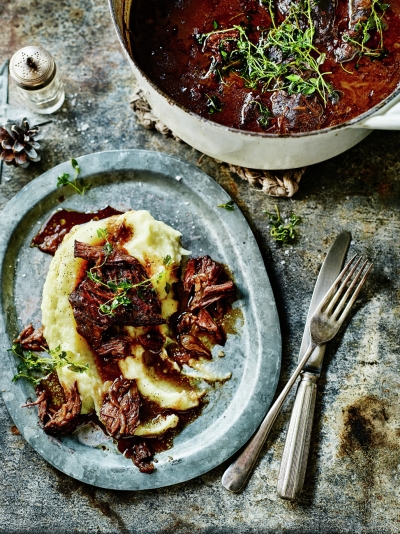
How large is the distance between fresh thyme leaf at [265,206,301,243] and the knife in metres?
0.36

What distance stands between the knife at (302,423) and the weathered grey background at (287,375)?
8 cm

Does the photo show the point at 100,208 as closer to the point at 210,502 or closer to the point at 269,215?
the point at 269,215

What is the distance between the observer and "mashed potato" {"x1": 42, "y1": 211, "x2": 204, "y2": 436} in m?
3.66

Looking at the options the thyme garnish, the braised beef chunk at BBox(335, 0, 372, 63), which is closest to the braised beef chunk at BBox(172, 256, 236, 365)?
the thyme garnish

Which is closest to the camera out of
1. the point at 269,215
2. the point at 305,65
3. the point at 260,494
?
the point at 305,65

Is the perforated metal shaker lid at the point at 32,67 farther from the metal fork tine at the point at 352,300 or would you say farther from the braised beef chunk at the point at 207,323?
the metal fork tine at the point at 352,300

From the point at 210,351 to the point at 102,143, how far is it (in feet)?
5.04

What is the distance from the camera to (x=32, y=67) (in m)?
3.88

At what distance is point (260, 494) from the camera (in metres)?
3.67

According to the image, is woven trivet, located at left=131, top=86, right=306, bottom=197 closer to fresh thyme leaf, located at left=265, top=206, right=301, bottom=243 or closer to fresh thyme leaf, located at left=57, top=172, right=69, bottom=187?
fresh thyme leaf, located at left=265, top=206, right=301, bottom=243

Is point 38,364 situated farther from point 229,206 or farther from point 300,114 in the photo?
point 300,114

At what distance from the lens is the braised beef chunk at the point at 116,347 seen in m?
3.69

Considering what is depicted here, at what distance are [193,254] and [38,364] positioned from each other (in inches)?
45.4

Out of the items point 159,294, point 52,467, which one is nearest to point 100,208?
point 159,294
